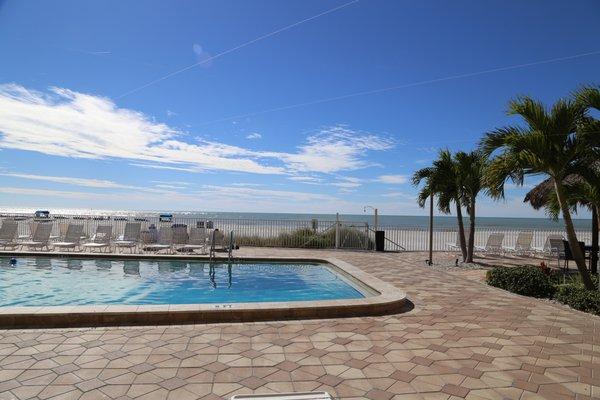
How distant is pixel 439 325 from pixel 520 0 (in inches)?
289

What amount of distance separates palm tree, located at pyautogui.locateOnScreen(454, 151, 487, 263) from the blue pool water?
489 cm

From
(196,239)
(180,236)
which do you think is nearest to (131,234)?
(180,236)

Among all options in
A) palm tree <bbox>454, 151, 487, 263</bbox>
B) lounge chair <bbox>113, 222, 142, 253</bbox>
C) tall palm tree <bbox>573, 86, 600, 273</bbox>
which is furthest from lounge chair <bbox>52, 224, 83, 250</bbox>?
tall palm tree <bbox>573, 86, 600, 273</bbox>

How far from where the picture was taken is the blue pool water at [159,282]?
881 cm

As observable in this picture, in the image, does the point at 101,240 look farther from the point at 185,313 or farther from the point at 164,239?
the point at 185,313

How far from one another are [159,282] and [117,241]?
4.96 m

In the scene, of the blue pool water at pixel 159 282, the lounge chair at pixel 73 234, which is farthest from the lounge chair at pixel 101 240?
the blue pool water at pixel 159 282

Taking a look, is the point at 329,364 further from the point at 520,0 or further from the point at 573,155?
the point at 520,0

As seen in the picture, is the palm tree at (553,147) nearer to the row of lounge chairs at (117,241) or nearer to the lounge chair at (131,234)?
the row of lounge chairs at (117,241)

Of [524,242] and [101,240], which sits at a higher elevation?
[524,242]

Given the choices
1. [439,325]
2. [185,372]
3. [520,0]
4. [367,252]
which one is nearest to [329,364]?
[185,372]

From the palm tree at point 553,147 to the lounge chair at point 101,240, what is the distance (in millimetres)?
12022

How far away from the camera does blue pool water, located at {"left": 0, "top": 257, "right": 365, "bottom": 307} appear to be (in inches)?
347

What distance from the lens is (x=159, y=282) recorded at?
10352mm
